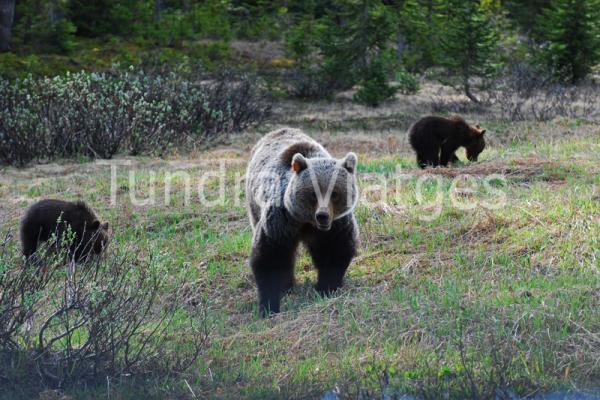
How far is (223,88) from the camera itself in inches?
704

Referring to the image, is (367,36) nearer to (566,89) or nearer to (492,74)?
(492,74)

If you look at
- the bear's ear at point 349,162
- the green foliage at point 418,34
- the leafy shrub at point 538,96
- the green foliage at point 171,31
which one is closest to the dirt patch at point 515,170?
the bear's ear at point 349,162

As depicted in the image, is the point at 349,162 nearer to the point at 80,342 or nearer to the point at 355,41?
the point at 80,342

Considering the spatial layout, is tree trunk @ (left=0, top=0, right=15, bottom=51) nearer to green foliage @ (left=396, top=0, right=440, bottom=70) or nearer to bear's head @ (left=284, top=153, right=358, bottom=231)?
green foliage @ (left=396, top=0, right=440, bottom=70)

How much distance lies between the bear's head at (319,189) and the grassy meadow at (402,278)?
2.50 feet

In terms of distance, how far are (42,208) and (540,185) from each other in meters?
5.39

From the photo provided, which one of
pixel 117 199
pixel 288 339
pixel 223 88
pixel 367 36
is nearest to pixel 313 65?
pixel 367 36

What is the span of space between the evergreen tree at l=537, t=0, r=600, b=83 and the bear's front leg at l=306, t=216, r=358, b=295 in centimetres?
1618

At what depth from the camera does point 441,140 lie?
12.2m

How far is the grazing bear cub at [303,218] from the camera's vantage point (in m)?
6.21

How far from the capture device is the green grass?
513 cm

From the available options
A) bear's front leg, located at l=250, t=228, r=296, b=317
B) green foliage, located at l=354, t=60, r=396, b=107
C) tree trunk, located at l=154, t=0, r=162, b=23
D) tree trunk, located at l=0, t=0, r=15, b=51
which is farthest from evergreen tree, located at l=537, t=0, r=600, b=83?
bear's front leg, located at l=250, t=228, r=296, b=317

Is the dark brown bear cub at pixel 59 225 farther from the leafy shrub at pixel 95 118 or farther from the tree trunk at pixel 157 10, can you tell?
the tree trunk at pixel 157 10

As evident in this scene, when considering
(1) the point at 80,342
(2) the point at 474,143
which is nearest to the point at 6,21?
→ (2) the point at 474,143
